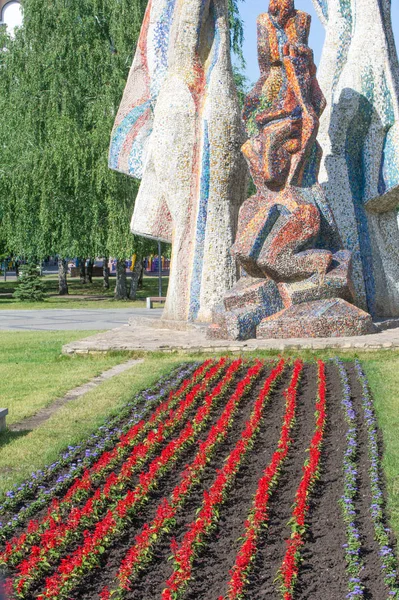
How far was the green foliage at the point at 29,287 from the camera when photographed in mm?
26141

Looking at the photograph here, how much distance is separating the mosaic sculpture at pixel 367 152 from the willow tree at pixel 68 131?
34.6 ft

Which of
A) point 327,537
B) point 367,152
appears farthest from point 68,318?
point 327,537

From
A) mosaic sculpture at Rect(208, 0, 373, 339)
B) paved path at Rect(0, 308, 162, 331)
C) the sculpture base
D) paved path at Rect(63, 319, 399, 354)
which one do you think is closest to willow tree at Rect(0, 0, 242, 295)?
paved path at Rect(0, 308, 162, 331)

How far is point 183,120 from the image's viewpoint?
42.8 ft

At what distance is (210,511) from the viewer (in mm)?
4656

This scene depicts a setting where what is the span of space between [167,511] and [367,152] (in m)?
9.29

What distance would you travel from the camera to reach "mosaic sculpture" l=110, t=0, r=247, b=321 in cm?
1275

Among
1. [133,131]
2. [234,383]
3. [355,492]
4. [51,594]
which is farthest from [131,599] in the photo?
[133,131]

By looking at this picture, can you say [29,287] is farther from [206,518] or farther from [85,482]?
[206,518]

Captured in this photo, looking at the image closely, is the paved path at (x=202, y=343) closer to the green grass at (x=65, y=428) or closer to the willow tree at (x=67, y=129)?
the green grass at (x=65, y=428)

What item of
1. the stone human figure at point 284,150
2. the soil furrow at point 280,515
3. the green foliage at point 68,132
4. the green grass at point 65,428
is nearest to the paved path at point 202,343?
the stone human figure at point 284,150

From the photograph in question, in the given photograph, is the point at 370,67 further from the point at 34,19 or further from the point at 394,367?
the point at 34,19

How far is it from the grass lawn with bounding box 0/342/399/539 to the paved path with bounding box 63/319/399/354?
0.14m

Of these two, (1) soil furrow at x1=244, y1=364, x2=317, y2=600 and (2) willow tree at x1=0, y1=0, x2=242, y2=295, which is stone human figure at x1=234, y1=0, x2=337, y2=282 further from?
(2) willow tree at x1=0, y1=0, x2=242, y2=295
